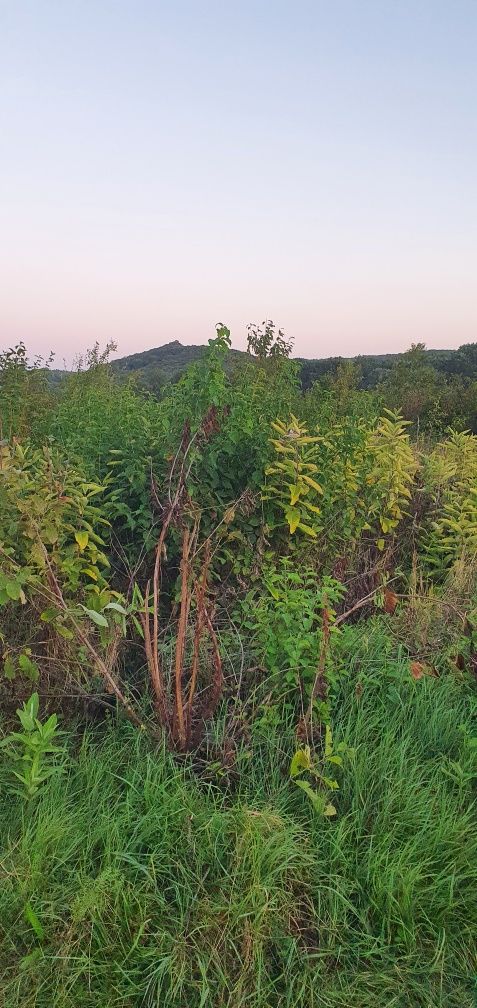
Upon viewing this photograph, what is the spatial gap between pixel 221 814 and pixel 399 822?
2.11 ft

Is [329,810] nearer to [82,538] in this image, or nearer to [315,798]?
[315,798]

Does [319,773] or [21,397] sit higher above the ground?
[21,397]

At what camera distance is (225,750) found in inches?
108

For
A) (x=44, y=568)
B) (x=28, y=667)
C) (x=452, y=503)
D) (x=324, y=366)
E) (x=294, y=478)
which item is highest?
(x=324, y=366)

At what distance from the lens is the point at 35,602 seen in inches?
125

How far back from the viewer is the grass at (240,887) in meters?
2.05

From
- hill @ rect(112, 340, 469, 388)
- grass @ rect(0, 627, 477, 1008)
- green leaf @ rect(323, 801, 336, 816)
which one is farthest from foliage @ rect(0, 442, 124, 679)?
hill @ rect(112, 340, 469, 388)

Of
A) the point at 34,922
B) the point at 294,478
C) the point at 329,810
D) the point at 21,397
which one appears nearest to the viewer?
the point at 34,922

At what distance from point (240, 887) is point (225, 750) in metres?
0.57

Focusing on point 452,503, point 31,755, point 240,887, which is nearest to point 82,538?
point 31,755

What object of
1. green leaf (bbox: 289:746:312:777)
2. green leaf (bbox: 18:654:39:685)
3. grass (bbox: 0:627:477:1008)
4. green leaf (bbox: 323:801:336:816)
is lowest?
grass (bbox: 0:627:477:1008)

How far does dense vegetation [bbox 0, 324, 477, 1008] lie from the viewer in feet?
6.95

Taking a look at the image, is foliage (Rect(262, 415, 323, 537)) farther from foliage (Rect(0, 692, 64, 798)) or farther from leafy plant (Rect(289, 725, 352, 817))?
foliage (Rect(0, 692, 64, 798))

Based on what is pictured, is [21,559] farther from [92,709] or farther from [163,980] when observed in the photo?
[163,980]
